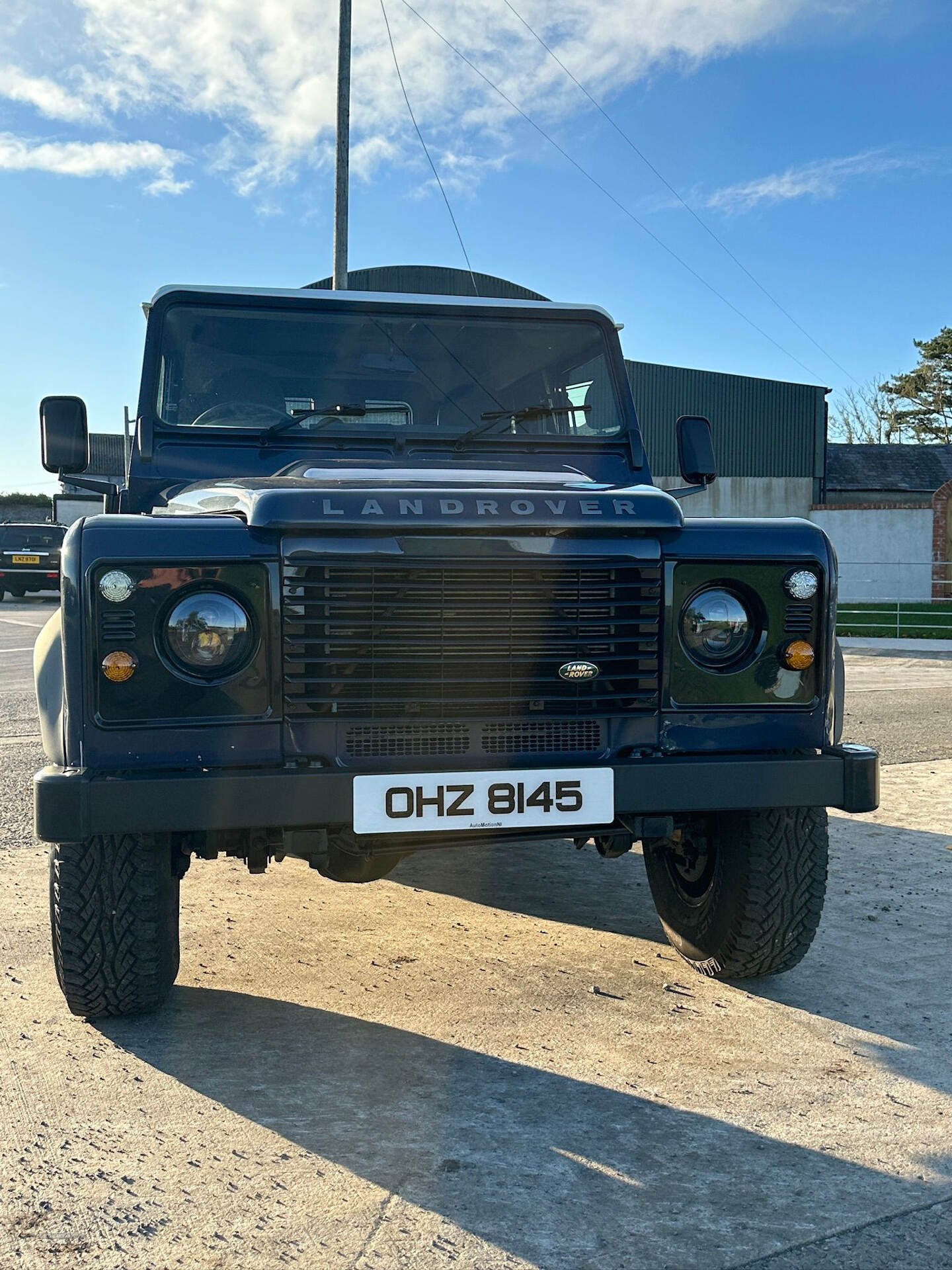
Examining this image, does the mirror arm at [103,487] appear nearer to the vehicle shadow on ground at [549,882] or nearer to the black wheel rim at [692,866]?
the vehicle shadow on ground at [549,882]

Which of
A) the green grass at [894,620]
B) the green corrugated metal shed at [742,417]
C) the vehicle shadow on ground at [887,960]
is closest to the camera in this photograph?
the vehicle shadow on ground at [887,960]

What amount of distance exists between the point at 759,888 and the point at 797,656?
755 millimetres

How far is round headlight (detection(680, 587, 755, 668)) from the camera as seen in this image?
3.21 m

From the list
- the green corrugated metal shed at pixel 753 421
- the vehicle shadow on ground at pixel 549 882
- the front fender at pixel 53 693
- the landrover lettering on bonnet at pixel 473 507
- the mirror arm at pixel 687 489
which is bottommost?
the vehicle shadow on ground at pixel 549 882

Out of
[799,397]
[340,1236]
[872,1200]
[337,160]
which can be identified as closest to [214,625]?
Answer: [340,1236]

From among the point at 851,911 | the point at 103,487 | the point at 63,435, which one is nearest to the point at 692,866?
the point at 851,911

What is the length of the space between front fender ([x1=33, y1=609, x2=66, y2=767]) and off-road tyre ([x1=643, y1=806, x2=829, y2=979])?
167cm

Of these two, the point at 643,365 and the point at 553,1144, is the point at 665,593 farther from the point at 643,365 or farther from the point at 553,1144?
the point at 643,365

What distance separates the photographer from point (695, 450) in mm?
5000

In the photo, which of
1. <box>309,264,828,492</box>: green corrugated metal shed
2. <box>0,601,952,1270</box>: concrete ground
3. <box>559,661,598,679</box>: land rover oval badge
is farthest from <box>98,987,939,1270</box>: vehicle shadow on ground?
<box>309,264,828,492</box>: green corrugated metal shed

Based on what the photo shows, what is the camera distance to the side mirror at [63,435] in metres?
4.41

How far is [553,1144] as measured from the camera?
264cm

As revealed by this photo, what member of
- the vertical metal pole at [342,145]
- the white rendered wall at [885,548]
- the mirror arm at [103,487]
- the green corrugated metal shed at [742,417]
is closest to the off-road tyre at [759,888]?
the mirror arm at [103,487]

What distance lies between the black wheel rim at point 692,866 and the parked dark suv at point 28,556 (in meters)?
23.2
